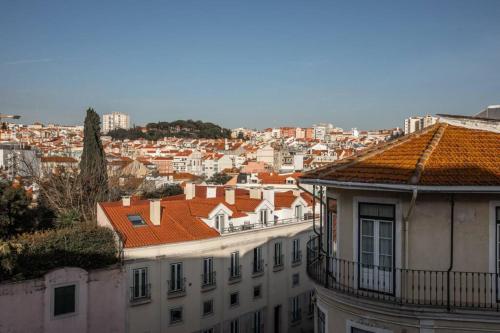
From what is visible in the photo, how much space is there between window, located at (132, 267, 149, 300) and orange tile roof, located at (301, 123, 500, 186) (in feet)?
46.6

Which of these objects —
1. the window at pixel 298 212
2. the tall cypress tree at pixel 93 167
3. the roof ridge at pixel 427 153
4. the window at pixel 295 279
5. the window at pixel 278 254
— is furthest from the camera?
the tall cypress tree at pixel 93 167

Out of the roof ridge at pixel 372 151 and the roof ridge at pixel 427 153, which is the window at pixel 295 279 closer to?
the roof ridge at pixel 372 151

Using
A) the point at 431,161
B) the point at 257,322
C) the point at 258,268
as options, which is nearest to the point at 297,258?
the point at 258,268

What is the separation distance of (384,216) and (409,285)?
1.39 m

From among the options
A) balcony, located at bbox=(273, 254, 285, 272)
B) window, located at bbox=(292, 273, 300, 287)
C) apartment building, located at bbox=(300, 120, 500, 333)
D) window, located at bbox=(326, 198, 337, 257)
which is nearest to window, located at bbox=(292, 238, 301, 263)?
window, located at bbox=(292, 273, 300, 287)

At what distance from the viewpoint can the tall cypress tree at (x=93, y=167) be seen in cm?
4278

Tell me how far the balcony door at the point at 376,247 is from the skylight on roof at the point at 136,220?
1682 centimetres

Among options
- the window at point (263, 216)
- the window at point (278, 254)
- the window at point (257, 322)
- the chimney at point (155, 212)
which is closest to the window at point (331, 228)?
the chimney at point (155, 212)

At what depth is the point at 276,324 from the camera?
30078 mm

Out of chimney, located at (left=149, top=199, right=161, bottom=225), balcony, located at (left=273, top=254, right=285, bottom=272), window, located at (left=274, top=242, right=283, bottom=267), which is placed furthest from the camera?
window, located at (left=274, top=242, right=283, bottom=267)

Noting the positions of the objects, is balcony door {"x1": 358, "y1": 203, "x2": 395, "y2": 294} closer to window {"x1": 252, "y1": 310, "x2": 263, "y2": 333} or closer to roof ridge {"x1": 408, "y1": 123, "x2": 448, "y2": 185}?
roof ridge {"x1": 408, "y1": 123, "x2": 448, "y2": 185}

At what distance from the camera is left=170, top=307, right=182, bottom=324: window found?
23.7 metres

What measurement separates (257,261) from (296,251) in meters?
3.63

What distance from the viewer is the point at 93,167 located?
148 ft
